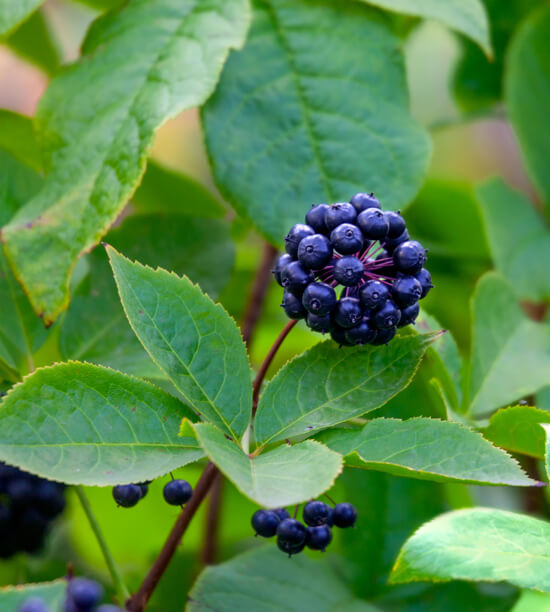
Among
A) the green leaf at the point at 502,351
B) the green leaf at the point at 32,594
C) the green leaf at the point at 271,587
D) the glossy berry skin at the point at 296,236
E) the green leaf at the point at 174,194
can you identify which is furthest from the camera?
the green leaf at the point at 174,194

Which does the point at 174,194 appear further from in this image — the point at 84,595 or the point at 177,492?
the point at 84,595

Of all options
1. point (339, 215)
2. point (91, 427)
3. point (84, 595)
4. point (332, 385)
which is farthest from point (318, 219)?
point (84, 595)

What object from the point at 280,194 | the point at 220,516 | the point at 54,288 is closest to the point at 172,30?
the point at 280,194

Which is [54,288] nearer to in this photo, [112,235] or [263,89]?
[112,235]

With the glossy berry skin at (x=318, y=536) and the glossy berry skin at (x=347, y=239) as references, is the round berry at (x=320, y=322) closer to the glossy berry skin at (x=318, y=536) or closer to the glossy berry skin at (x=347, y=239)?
the glossy berry skin at (x=347, y=239)

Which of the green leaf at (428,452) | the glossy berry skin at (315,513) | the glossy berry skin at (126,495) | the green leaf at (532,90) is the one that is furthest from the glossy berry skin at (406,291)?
the green leaf at (532,90)
